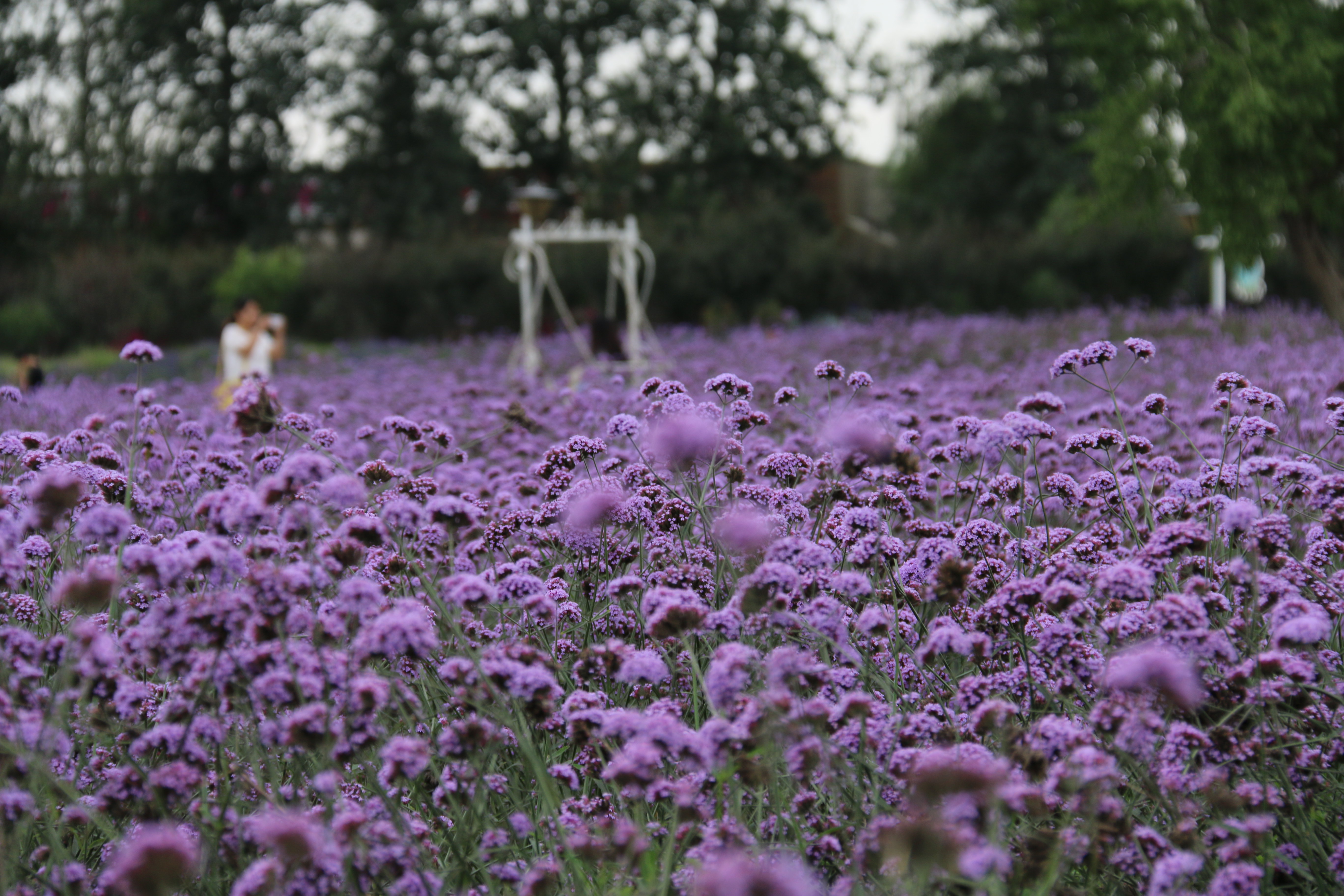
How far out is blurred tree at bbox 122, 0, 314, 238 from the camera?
30.5 metres

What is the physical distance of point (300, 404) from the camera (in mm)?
9750

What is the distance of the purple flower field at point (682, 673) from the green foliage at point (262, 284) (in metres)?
19.5

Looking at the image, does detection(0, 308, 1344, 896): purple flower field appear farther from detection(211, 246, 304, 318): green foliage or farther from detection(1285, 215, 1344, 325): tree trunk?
detection(211, 246, 304, 318): green foliage

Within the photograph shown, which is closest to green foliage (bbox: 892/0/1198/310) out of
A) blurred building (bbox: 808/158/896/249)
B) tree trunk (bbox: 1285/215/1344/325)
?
blurred building (bbox: 808/158/896/249)

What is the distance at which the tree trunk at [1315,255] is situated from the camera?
14141 millimetres

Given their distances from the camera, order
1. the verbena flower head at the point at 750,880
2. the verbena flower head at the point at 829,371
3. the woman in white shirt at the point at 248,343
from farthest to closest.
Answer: the woman in white shirt at the point at 248,343 < the verbena flower head at the point at 829,371 < the verbena flower head at the point at 750,880

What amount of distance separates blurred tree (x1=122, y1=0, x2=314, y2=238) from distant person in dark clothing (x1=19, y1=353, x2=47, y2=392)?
22.3 metres

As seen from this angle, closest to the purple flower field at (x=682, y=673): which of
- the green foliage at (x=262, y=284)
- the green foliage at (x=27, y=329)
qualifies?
the green foliage at (x=262, y=284)

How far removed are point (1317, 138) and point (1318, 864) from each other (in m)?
14.6

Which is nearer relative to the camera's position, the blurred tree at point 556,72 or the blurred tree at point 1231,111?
the blurred tree at point 1231,111

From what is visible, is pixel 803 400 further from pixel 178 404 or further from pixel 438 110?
pixel 438 110

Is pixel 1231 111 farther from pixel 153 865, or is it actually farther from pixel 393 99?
pixel 393 99

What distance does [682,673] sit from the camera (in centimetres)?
307

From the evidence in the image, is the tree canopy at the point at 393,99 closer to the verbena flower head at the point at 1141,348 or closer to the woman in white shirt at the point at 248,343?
the woman in white shirt at the point at 248,343
